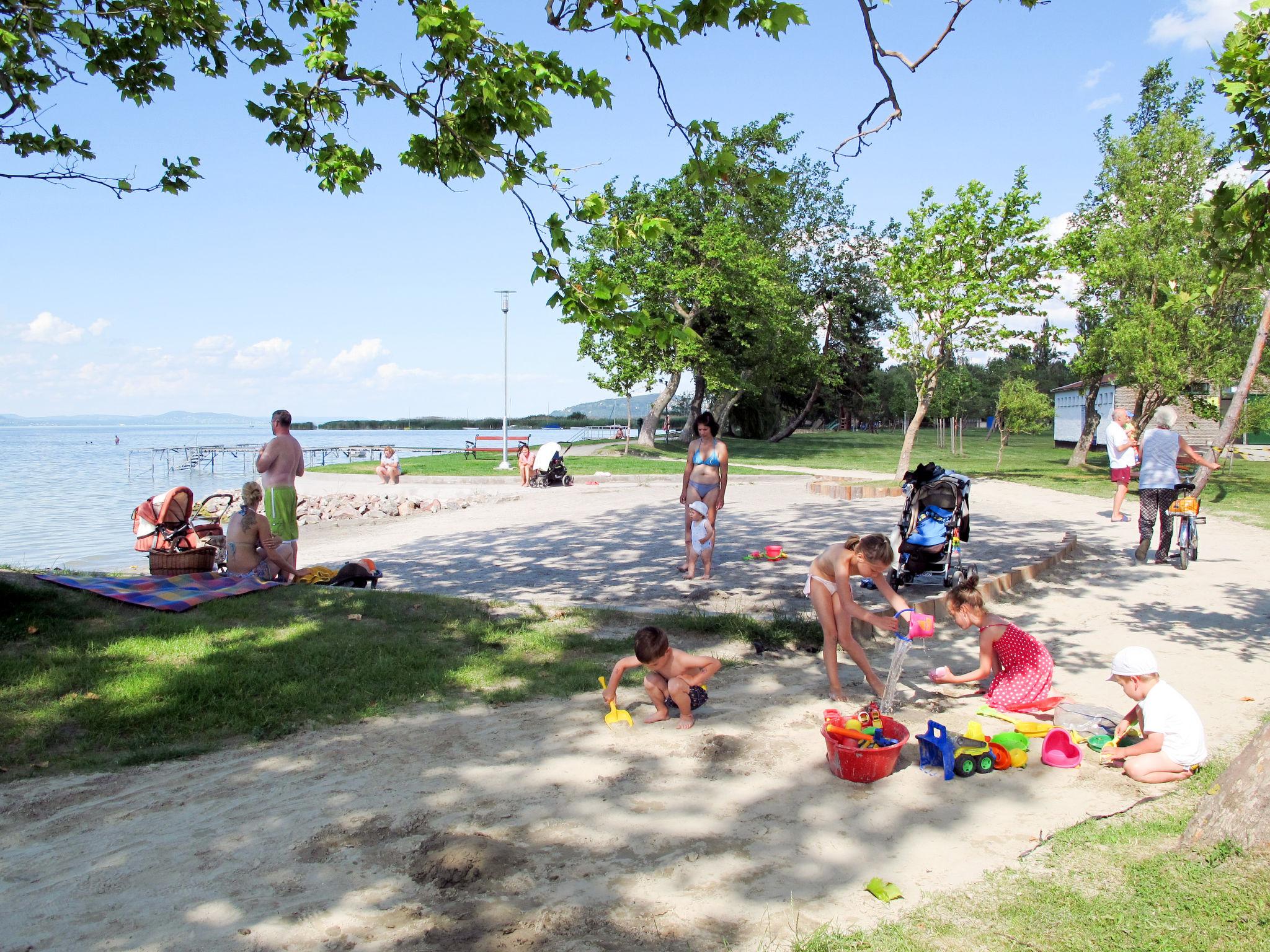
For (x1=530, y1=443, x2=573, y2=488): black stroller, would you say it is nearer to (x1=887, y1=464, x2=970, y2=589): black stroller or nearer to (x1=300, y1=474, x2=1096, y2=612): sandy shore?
(x1=300, y1=474, x2=1096, y2=612): sandy shore

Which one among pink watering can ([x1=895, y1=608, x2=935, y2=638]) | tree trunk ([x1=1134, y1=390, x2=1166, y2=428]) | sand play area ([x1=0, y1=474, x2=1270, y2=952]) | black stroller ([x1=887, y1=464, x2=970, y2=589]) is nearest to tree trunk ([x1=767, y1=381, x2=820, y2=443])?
tree trunk ([x1=1134, y1=390, x2=1166, y2=428])

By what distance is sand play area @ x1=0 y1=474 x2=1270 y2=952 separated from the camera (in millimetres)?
3223

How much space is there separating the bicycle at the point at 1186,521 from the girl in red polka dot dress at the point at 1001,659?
5.89 meters

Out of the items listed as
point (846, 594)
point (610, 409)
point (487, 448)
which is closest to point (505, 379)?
point (487, 448)

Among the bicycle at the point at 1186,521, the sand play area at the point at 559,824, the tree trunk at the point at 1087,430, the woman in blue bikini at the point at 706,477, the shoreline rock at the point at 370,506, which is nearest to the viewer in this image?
the sand play area at the point at 559,824

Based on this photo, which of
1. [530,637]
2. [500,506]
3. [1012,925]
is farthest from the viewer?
[500,506]

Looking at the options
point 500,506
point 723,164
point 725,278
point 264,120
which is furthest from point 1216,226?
point 725,278

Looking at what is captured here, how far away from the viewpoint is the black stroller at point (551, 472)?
22.8 meters

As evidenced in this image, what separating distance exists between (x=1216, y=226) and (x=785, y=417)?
191 ft

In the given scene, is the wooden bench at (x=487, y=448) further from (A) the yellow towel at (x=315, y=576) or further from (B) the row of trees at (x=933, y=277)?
(A) the yellow towel at (x=315, y=576)

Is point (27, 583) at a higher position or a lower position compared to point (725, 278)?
lower

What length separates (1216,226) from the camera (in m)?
6.37

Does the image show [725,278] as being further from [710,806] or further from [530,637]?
[710,806]

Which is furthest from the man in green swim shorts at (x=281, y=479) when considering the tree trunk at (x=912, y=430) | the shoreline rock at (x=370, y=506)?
the tree trunk at (x=912, y=430)
